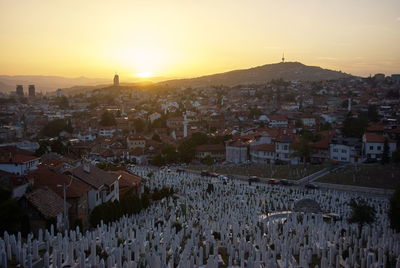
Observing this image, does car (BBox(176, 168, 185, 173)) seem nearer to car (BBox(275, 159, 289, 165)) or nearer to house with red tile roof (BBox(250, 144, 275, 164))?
house with red tile roof (BBox(250, 144, 275, 164))

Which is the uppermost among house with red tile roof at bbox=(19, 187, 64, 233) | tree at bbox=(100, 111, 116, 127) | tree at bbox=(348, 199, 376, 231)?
house with red tile roof at bbox=(19, 187, 64, 233)

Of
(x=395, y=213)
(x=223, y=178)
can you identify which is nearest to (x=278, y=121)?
(x=223, y=178)

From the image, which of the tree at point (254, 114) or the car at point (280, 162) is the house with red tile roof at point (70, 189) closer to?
the car at point (280, 162)

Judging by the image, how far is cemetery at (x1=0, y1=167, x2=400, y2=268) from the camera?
42.0 feet

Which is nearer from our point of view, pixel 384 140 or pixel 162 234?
pixel 162 234

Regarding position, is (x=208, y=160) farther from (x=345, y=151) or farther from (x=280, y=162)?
(x=345, y=151)

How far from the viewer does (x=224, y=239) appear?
16828 millimetres

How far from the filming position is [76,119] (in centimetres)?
8469

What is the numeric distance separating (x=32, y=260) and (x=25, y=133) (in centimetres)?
6402

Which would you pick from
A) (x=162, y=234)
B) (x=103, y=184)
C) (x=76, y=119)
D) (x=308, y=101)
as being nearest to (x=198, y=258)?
(x=162, y=234)

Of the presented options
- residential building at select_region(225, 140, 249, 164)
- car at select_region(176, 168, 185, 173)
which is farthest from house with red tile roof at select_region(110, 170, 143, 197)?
residential building at select_region(225, 140, 249, 164)

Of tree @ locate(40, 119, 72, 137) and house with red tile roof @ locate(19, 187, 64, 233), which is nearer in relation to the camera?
house with red tile roof @ locate(19, 187, 64, 233)

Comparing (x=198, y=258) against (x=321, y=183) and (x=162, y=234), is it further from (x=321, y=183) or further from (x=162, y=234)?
(x=321, y=183)

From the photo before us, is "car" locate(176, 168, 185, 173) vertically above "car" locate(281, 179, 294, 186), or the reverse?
"car" locate(281, 179, 294, 186)
